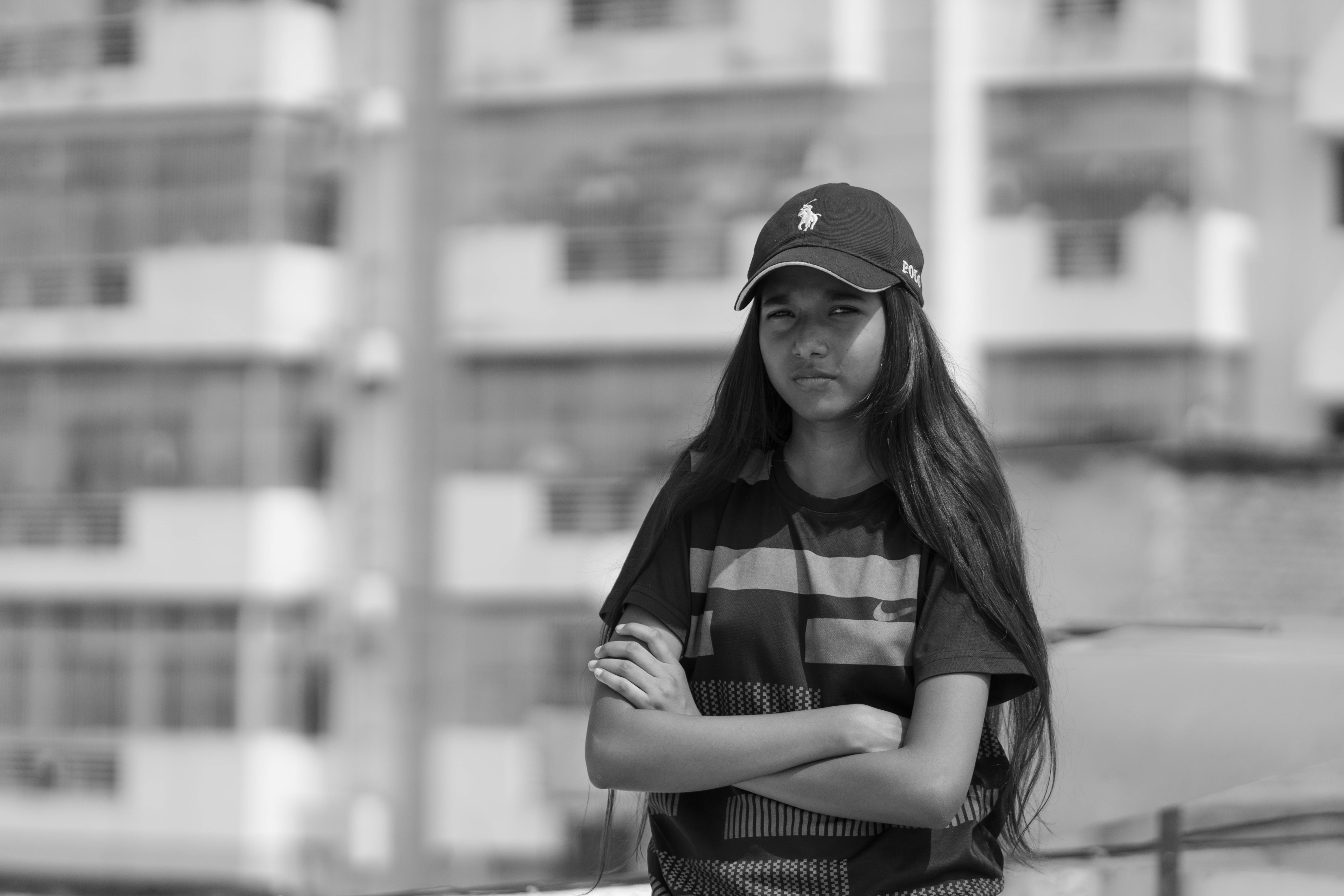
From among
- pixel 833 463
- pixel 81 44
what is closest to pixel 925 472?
pixel 833 463

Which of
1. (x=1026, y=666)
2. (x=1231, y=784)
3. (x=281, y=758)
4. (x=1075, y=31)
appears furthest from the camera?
(x=281, y=758)

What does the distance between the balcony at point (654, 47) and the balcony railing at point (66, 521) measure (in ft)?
16.8

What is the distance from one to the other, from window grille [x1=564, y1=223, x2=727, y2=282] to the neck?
1510 cm

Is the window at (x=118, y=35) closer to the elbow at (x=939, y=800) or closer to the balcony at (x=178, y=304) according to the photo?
the balcony at (x=178, y=304)

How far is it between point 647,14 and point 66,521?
7.19 metres

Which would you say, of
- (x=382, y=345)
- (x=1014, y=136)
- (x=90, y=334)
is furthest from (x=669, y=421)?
(x=90, y=334)

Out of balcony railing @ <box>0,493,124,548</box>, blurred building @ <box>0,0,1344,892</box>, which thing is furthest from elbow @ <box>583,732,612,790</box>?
balcony railing @ <box>0,493,124,548</box>

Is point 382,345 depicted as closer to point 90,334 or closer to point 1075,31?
point 90,334

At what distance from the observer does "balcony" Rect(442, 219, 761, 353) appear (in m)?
17.3

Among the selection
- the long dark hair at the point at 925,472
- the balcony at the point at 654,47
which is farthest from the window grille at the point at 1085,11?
the long dark hair at the point at 925,472

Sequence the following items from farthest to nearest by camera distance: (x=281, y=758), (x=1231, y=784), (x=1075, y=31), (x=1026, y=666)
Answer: (x=281, y=758)
(x=1075, y=31)
(x=1231, y=784)
(x=1026, y=666)

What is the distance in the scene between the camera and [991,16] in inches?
673

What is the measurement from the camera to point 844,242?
2070 mm

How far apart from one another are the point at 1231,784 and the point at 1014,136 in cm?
1484
